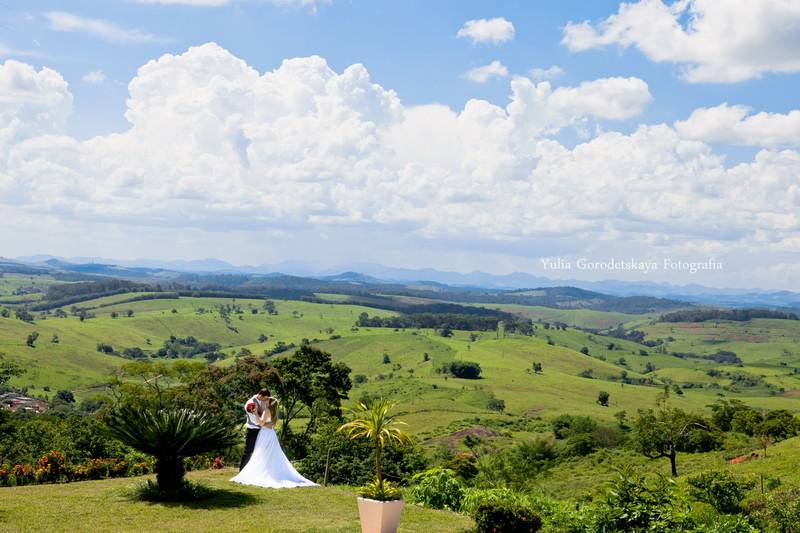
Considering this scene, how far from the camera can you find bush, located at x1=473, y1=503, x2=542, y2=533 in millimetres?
15023

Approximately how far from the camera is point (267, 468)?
22812 mm

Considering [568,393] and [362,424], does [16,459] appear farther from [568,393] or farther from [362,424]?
[568,393]

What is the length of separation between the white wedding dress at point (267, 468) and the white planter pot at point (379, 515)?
24.0 ft

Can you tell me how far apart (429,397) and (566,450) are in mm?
68993

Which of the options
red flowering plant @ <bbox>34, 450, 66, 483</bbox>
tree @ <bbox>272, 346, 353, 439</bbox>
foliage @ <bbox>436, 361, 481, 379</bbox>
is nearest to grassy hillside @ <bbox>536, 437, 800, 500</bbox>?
tree @ <bbox>272, 346, 353, 439</bbox>

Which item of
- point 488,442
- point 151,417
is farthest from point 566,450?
point 151,417

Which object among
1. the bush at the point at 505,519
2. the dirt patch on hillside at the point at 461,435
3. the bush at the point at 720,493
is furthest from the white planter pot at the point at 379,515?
the dirt patch on hillside at the point at 461,435

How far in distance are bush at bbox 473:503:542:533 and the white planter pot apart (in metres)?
1.99

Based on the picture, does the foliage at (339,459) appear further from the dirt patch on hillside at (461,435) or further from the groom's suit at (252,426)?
the dirt patch on hillside at (461,435)

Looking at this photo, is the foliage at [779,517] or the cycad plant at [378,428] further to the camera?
the foliage at [779,517]

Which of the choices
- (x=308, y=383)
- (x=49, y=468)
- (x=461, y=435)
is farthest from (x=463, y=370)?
(x=49, y=468)

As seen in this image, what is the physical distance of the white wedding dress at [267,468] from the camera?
22.5 meters

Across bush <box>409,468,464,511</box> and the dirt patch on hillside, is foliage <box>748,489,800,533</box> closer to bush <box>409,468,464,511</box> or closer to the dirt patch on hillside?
bush <box>409,468,464,511</box>

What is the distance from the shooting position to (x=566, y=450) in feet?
299
